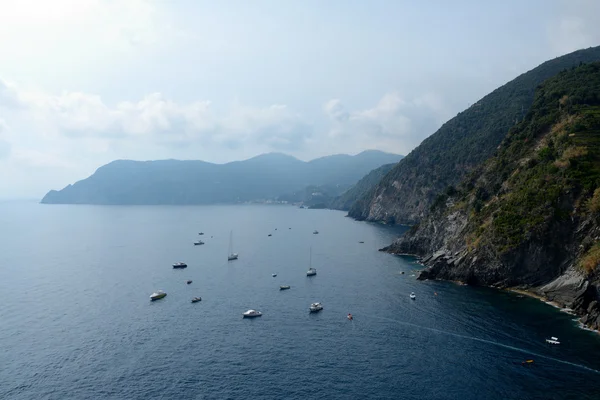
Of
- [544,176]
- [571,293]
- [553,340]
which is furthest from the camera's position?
[544,176]

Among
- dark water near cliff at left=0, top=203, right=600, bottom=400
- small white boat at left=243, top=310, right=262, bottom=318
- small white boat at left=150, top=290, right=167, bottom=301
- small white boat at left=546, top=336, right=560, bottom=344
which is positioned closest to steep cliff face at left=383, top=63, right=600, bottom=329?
dark water near cliff at left=0, top=203, right=600, bottom=400

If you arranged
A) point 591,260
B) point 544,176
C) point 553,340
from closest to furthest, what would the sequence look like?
point 553,340 < point 591,260 < point 544,176

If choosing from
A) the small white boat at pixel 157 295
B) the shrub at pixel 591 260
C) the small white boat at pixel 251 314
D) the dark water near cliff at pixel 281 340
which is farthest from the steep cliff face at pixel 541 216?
the small white boat at pixel 157 295

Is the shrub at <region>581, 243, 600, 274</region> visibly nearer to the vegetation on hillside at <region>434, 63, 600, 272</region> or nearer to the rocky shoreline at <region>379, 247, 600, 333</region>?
the vegetation on hillside at <region>434, 63, 600, 272</region>

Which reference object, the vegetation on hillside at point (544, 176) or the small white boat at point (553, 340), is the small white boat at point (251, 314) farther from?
the vegetation on hillside at point (544, 176)

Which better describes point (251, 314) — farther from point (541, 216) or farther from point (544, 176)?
point (544, 176)

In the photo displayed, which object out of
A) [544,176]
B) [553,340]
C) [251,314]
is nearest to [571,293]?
[553,340]

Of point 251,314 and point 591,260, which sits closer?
point 591,260
